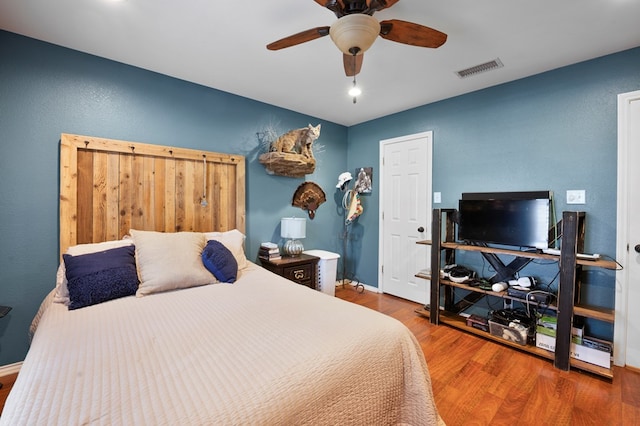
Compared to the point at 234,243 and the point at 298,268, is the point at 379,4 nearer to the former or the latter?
the point at 234,243

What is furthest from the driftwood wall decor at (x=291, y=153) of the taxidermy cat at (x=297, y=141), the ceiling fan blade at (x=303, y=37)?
the ceiling fan blade at (x=303, y=37)

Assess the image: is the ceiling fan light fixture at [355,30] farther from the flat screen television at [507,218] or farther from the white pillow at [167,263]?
the flat screen television at [507,218]

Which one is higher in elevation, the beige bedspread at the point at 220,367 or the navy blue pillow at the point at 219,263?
the navy blue pillow at the point at 219,263

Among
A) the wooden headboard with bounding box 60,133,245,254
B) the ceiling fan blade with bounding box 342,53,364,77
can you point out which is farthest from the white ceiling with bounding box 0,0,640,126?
the wooden headboard with bounding box 60,133,245,254

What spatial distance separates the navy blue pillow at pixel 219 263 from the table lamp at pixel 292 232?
1.13 metres

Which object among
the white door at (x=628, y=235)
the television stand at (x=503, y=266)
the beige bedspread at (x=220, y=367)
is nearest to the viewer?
the beige bedspread at (x=220, y=367)

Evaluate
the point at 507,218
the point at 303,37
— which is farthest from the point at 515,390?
the point at 303,37

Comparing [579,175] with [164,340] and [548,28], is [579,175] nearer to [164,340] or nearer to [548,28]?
[548,28]

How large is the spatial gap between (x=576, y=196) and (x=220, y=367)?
9.96ft

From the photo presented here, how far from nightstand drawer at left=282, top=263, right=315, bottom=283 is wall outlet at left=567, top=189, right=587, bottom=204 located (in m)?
2.57

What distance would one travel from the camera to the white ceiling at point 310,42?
1720mm

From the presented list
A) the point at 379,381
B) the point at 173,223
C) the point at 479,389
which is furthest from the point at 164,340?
the point at 479,389

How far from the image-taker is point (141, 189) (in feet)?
8.13

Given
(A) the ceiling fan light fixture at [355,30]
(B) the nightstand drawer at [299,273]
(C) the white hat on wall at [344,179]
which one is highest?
(A) the ceiling fan light fixture at [355,30]
